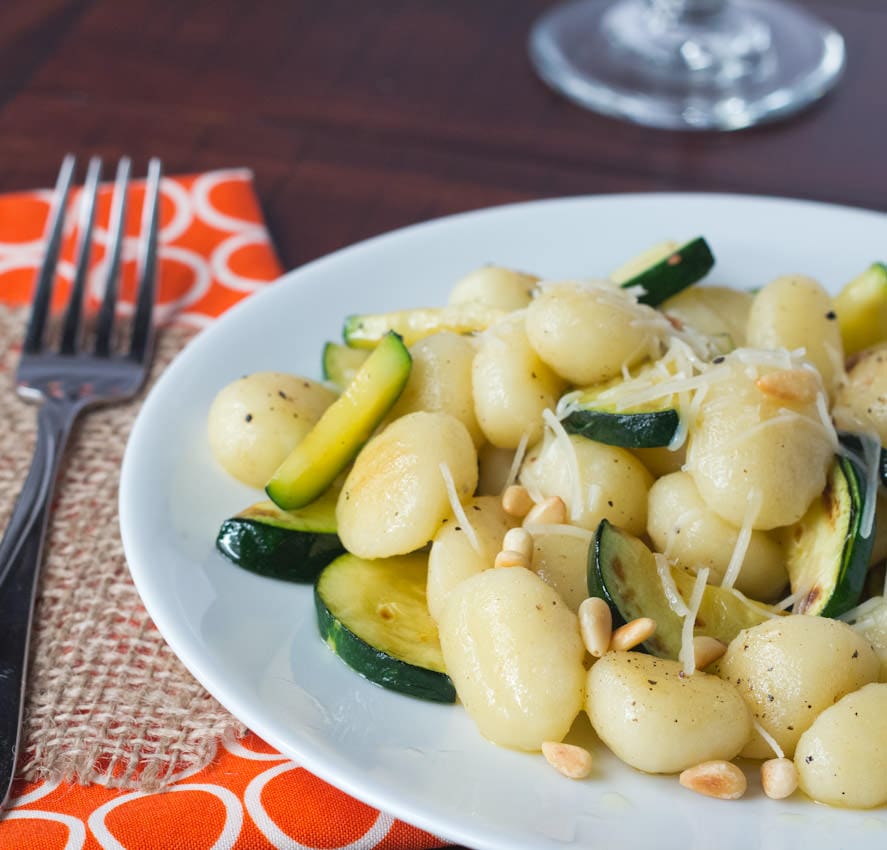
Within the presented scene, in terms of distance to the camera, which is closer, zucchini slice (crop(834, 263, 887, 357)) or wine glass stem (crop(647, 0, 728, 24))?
zucchini slice (crop(834, 263, 887, 357))

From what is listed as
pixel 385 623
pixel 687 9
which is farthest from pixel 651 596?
pixel 687 9

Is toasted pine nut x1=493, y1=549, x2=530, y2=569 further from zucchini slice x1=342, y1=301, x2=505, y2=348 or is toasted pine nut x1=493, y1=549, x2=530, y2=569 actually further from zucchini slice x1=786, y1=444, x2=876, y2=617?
zucchini slice x1=342, y1=301, x2=505, y2=348

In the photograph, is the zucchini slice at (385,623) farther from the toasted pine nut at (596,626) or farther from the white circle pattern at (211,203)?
the white circle pattern at (211,203)

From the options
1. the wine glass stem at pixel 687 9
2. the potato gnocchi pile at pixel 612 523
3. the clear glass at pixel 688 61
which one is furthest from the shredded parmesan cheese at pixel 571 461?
the wine glass stem at pixel 687 9

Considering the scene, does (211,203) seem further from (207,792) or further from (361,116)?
(207,792)

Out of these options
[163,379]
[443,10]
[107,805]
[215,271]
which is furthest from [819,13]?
[107,805]

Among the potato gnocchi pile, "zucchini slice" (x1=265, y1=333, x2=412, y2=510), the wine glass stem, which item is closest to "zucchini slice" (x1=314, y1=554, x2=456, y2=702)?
the potato gnocchi pile

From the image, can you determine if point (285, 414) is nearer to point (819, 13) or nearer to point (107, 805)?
point (107, 805)
